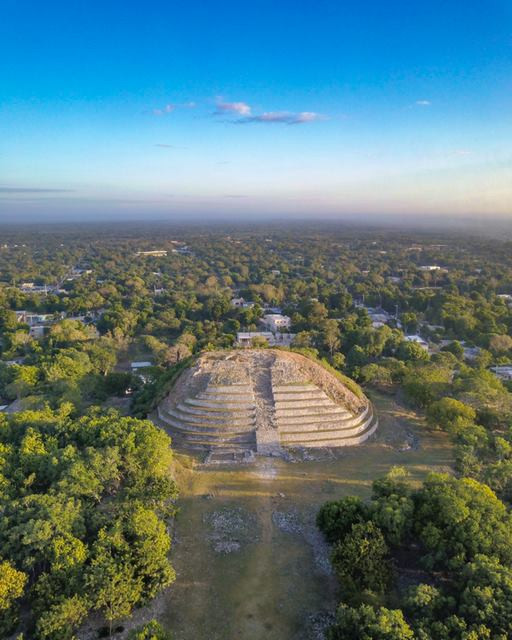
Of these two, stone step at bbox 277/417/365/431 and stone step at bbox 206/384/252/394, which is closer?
stone step at bbox 277/417/365/431

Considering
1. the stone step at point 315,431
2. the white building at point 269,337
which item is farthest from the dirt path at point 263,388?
the white building at point 269,337

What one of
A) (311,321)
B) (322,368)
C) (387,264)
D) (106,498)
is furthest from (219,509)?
(387,264)

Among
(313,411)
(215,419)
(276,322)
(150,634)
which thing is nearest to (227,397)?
(215,419)

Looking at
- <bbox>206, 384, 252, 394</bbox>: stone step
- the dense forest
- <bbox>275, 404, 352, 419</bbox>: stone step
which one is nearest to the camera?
the dense forest

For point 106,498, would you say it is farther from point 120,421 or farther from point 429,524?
point 429,524

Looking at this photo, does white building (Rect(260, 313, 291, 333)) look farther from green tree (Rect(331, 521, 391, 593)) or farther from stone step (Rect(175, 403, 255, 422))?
green tree (Rect(331, 521, 391, 593))

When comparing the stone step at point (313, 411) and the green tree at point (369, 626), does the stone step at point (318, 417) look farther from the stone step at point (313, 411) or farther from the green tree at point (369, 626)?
the green tree at point (369, 626)

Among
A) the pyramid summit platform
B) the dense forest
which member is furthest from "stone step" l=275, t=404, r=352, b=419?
the dense forest
